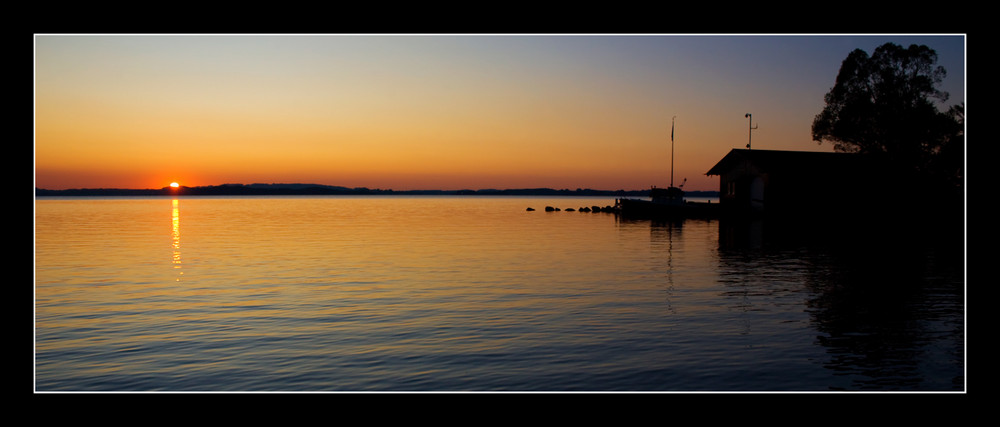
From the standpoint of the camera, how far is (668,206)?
256ft

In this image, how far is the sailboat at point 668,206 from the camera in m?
72.9

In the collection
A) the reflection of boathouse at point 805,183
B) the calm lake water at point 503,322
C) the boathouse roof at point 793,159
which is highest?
the boathouse roof at point 793,159

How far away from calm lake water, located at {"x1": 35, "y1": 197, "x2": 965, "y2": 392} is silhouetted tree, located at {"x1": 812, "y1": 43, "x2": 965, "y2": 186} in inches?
1104

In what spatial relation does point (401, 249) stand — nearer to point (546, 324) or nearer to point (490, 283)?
point (490, 283)

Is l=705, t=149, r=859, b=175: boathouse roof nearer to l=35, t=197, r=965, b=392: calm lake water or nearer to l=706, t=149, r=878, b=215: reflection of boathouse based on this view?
l=706, t=149, r=878, b=215: reflection of boathouse

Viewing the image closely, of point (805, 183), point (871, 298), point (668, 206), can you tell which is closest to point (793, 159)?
point (805, 183)

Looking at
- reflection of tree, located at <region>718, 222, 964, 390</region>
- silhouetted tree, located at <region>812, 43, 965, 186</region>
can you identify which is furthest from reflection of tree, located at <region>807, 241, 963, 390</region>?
silhouetted tree, located at <region>812, 43, 965, 186</region>

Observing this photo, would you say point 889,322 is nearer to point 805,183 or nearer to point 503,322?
point 503,322

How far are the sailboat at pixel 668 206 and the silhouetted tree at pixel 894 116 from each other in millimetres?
14881

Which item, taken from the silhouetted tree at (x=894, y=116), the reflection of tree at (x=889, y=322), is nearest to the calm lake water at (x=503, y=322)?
the reflection of tree at (x=889, y=322)

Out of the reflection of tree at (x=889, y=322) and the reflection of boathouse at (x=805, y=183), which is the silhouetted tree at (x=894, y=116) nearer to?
the reflection of boathouse at (x=805, y=183)
